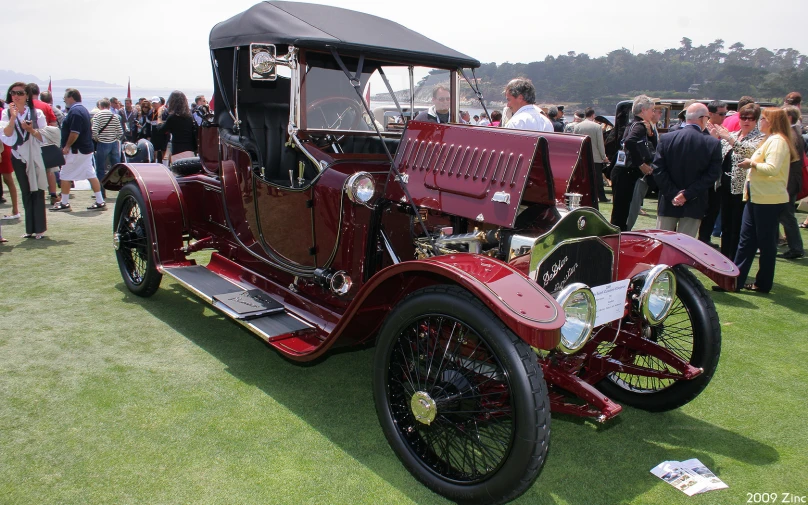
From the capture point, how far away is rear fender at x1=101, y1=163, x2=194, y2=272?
477 cm

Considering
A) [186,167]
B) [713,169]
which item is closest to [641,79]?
[713,169]

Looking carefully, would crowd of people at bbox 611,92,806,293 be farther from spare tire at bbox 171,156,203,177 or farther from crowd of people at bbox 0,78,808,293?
spare tire at bbox 171,156,203,177

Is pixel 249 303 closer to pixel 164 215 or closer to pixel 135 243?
pixel 164 215

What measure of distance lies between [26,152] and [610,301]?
6.88m

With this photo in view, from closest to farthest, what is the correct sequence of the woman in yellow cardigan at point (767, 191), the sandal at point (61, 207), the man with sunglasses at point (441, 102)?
1. the man with sunglasses at point (441, 102)
2. the woman in yellow cardigan at point (767, 191)
3. the sandal at point (61, 207)

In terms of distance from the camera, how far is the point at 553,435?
10.5 feet

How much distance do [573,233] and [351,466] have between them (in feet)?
5.01

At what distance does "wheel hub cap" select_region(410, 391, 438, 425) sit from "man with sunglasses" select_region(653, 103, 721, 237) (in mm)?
4342

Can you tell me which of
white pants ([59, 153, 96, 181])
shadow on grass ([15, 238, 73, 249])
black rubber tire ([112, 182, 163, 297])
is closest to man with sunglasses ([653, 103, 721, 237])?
black rubber tire ([112, 182, 163, 297])

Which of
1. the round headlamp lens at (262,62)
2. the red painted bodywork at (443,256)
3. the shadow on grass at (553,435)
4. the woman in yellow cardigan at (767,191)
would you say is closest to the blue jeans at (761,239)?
the woman in yellow cardigan at (767,191)

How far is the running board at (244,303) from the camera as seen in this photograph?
11.6 feet

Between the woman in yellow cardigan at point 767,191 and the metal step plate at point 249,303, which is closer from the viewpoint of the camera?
the metal step plate at point 249,303

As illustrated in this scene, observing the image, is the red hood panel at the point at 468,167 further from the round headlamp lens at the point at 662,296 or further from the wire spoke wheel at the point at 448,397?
the round headlamp lens at the point at 662,296

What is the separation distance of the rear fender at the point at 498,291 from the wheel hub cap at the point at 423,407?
0.52 meters
